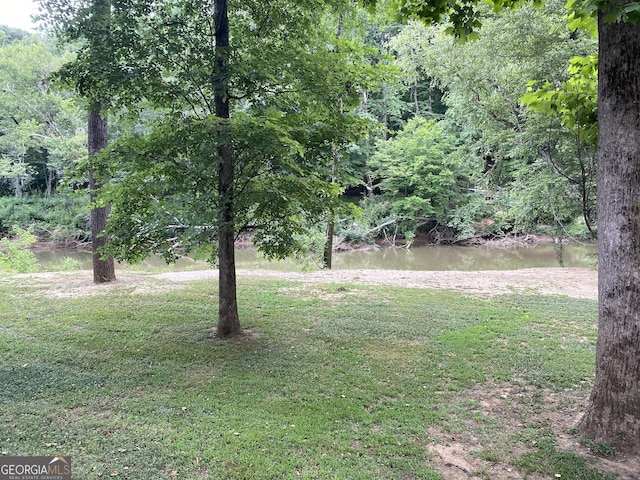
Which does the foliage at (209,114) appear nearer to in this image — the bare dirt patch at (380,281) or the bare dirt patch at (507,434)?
the bare dirt patch at (507,434)

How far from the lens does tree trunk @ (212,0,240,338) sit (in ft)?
14.0

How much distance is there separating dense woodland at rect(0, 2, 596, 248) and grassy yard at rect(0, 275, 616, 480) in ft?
5.18

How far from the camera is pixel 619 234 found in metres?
2.77

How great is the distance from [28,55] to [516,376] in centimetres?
2499

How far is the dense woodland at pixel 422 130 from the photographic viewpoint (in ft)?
14.8

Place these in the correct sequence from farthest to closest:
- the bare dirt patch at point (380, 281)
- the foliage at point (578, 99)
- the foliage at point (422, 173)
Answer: the foliage at point (422, 173), the bare dirt patch at point (380, 281), the foliage at point (578, 99)

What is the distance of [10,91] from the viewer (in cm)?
2108

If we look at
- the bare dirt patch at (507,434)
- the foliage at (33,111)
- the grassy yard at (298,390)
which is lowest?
the bare dirt patch at (507,434)

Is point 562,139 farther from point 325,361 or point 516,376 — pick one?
point 325,361

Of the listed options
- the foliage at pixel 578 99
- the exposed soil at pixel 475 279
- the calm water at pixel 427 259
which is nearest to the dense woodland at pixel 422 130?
the foliage at pixel 578 99

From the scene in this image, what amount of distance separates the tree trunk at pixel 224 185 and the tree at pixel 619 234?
303 cm

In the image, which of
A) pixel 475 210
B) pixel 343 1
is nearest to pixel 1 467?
pixel 343 1

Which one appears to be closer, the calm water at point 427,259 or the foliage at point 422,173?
the calm water at point 427,259

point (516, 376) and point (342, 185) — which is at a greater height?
point (342, 185)
